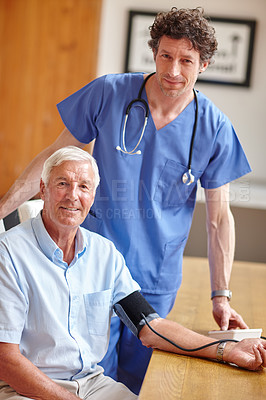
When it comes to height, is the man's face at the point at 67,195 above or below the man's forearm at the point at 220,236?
above

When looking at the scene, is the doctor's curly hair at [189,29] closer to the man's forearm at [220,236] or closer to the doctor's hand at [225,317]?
the man's forearm at [220,236]

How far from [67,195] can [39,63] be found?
2.80 metres

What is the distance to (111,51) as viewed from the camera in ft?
12.7

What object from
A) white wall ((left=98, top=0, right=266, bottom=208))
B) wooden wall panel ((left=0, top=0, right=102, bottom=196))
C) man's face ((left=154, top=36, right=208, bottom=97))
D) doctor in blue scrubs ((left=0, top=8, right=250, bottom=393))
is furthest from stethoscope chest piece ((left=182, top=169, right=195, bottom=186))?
wooden wall panel ((left=0, top=0, right=102, bottom=196))

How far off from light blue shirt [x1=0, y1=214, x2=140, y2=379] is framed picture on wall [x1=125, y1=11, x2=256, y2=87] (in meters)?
2.56

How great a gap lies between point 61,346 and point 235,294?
1.31 meters

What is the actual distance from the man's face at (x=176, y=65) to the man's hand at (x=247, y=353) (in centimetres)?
75

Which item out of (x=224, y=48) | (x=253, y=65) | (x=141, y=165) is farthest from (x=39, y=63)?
(x=141, y=165)

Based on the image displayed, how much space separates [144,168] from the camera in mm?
1757

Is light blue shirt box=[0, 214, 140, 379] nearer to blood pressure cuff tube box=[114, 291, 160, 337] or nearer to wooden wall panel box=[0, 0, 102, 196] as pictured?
blood pressure cuff tube box=[114, 291, 160, 337]

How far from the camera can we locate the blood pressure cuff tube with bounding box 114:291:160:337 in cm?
152

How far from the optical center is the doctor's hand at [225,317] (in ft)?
5.58

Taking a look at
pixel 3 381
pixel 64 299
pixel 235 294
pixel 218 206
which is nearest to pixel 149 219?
pixel 218 206

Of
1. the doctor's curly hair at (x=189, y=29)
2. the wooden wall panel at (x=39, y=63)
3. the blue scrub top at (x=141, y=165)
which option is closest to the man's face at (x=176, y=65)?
the doctor's curly hair at (x=189, y=29)
